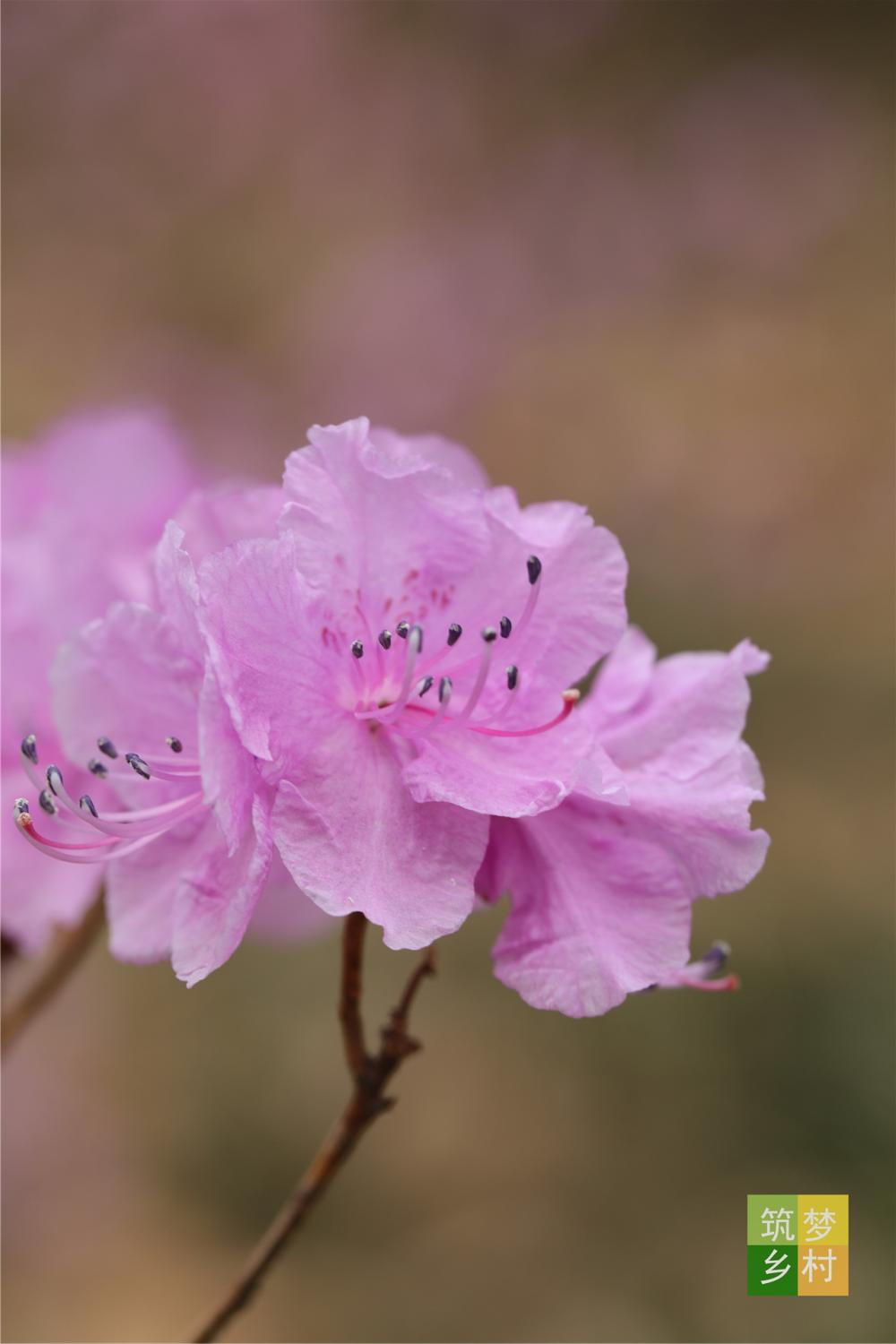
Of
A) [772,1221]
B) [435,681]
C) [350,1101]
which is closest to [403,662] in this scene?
[435,681]

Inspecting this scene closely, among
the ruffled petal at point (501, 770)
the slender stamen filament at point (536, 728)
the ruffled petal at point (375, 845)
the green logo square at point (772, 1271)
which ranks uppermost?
the slender stamen filament at point (536, 728)

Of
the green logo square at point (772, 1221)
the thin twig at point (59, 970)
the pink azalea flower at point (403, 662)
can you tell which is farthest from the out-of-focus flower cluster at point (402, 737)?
the green logo square at point (772, 1221)

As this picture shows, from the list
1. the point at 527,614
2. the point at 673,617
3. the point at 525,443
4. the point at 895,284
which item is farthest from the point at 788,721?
the point at 527,614

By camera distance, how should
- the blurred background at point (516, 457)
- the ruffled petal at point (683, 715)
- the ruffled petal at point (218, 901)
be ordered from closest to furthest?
the ruffled petal at point (218, 901)
the ruffled petal at point (683, 715)
the blurred background at point (516, 457)

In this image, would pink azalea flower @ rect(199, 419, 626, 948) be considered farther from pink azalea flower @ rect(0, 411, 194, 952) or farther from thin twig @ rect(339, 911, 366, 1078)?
pink azalea flower @ rect(0, 411, 194, 952)

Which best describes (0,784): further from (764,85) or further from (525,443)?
(764,85)

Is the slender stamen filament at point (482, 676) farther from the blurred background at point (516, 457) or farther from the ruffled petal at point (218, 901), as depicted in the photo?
the blurred background at point (516, 457)
